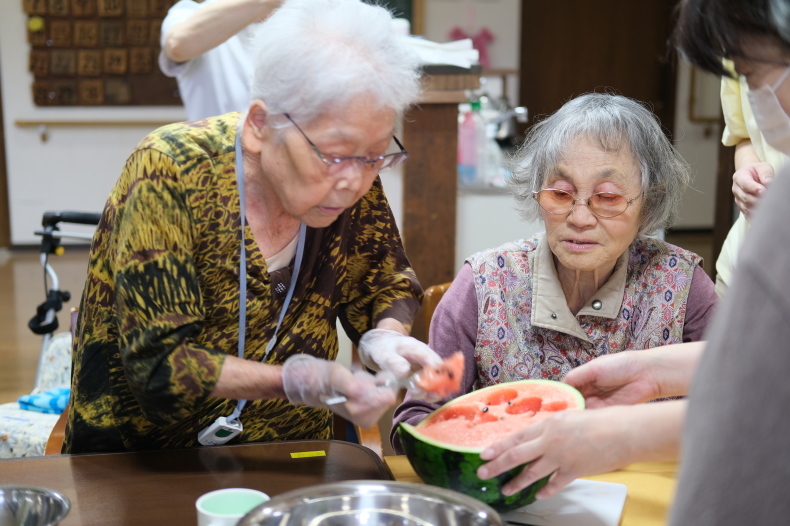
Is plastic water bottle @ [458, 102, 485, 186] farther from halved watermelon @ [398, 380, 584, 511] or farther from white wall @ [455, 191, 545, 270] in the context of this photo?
halved watermelon @ [398, 380, 584, 511]

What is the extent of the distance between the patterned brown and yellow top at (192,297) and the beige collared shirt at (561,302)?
30 centimetres

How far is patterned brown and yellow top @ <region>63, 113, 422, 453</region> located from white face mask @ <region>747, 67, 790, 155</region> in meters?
0.84

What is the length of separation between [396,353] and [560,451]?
A: 1.48ft

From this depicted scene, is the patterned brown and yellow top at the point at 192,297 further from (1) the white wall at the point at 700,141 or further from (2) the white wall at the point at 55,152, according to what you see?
(1) the white wall at the point at 700,141

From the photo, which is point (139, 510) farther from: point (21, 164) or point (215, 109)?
point (21, 164)

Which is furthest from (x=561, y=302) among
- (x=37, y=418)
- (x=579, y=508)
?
(x=37, y=418)

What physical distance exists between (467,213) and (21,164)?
5753mm

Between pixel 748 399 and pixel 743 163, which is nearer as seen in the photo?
pixel 748 399

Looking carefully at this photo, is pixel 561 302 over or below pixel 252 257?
below

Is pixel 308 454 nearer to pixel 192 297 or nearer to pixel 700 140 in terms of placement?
pixel 192 297

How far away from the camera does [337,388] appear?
1400 millimetres

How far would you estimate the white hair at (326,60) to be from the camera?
143 centimetres

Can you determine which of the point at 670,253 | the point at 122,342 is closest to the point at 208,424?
the point at 122,342

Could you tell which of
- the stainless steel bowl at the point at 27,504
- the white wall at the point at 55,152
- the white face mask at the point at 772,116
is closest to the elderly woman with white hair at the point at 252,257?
the stainless steel bowl at the point at 27,504
